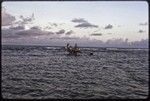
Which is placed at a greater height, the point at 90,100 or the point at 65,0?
the point at 65,0

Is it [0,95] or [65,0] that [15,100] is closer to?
[0,95]

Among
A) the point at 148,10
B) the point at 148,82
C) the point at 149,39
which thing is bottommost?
the point at 148,82

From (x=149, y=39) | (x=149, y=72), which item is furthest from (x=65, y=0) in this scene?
(x=149, y=72)

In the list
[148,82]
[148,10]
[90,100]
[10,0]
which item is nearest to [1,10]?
[10,0]

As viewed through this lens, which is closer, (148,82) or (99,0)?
(99,0)

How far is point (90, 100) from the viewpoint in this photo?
6.74ft

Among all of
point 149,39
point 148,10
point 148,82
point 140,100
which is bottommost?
point 140,100

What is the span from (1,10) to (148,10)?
4.21 ft

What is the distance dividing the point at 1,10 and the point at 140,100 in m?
1.45

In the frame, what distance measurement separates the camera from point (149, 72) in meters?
2.08

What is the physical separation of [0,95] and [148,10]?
58.9 inches

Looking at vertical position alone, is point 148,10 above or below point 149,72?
above

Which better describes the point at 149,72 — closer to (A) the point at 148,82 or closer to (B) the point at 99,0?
(A) the point at 148,82

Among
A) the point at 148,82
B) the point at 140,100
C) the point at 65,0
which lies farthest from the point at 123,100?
the point at 65,0
